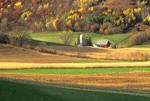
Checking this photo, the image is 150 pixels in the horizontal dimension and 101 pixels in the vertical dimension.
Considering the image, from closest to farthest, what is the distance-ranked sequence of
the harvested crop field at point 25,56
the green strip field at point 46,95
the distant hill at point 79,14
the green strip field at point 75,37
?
the green strip field at point 46,95, the harvested crop field at point 25,56, the green strip field at point 75,37, the distant hill at point 79,14

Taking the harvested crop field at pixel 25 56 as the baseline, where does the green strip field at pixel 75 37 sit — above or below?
below

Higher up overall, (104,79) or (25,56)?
(104,79)

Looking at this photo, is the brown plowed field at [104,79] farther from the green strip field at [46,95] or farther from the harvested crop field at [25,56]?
the harvested crop field at [25,56]

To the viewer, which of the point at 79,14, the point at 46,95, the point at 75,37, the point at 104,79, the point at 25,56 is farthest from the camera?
the point at 79,14

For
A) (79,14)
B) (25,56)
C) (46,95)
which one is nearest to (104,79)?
(46,95)

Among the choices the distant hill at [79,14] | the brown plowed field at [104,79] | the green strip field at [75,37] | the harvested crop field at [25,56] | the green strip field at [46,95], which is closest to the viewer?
the green strip field at [46,95]

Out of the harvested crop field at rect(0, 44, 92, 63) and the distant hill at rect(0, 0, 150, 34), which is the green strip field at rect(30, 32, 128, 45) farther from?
the harvested crop field at rect(0, 44, 92, 63)

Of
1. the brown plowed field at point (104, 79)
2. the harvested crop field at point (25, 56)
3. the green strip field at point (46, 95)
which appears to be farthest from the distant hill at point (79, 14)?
the green strip field at point (46, 95)

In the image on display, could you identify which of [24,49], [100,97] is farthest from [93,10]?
[100,97]

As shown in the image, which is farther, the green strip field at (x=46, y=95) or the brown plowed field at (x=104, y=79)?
the brown plowed field at (x=104, y=79)

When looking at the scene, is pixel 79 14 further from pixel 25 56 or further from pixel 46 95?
pixel 46 95

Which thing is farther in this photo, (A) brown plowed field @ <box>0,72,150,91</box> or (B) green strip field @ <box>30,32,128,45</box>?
(B) green strip field @ <box>30,32,128,45</box>

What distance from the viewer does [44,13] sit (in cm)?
8962

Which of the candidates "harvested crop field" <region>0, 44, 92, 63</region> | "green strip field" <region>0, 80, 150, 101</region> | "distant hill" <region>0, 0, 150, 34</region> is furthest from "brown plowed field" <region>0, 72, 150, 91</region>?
"distant hill" <region>0, 0, 150, 34</region>
